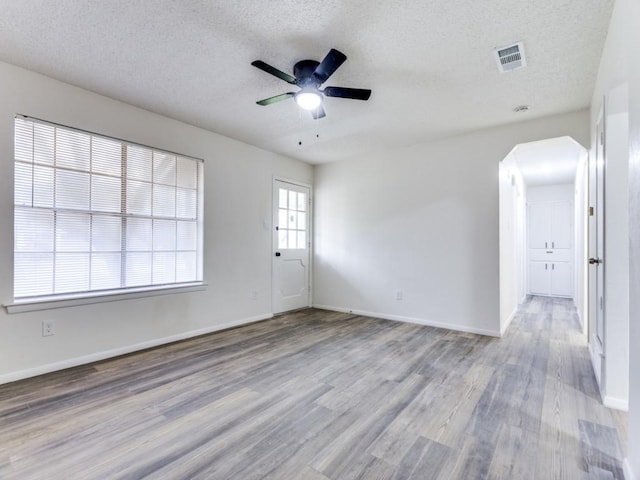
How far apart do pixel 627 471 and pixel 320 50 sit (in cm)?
300

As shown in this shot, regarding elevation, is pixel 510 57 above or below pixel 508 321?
above

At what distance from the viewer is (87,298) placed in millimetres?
2959

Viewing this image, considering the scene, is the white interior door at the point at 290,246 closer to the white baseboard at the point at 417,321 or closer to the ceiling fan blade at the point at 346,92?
the white baseboard at the point at 417,321

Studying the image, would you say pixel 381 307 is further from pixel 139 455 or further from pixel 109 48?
pixel 109 48

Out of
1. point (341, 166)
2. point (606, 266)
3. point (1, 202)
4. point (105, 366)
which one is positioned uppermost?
point (341, 166)

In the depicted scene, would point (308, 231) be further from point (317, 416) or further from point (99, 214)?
point (317, 416)

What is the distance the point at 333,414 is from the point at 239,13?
104 inches

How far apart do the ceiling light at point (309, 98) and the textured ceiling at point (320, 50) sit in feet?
0.83

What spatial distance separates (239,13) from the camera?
1983 mm

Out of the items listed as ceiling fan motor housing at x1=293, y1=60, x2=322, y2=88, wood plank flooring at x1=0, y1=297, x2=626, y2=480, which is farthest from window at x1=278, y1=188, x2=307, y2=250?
ceiling fan motor housing at x1=293, y1=60, x2=322, y2=88

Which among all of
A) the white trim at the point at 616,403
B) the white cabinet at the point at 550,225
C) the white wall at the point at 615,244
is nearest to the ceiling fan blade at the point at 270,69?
the white wall at the point at 615,244

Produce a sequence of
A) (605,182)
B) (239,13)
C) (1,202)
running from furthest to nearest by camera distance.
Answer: (1,202)
(605,182)
(239,13)

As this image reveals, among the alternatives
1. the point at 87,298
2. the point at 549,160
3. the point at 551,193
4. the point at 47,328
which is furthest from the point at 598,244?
the point at 551,193

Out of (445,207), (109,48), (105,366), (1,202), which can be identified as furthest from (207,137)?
(445,207)
